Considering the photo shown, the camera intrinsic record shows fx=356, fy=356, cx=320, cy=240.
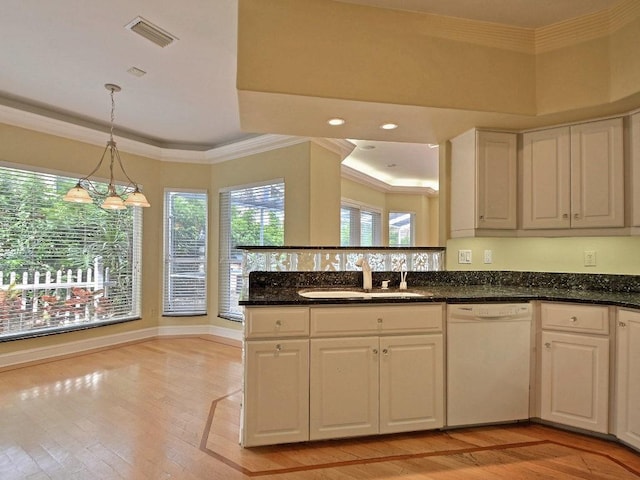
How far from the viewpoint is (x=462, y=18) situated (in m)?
2.39

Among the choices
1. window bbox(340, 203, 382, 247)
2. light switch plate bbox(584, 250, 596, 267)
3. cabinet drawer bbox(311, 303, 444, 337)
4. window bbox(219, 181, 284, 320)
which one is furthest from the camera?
window bbox(340, 203, 382, 247)

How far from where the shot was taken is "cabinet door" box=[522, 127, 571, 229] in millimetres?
2627

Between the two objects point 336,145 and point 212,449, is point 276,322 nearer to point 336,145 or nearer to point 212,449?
point 212,449

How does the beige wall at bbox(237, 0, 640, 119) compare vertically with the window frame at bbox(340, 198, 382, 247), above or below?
above

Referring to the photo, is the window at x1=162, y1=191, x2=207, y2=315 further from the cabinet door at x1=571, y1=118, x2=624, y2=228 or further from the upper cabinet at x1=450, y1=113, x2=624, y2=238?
the cabinet door at x1=571, y1=118, x2=624, y2=228

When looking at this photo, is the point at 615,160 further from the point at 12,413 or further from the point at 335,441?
the point at 12,413

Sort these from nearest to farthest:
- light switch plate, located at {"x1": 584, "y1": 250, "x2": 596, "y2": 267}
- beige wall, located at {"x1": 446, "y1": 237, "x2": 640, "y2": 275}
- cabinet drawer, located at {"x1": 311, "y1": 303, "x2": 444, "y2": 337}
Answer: cabinet drawer, located at {"x1": 311, "y1": 303, "x2": 444, "y2": 337}, beige wall, located at {"x1": 446, "y1": 237, "x2": 640, "y2": 275}, light switch plate, located at {"x1": 584, "y1": 250, "x2": 596, "y2": 267}

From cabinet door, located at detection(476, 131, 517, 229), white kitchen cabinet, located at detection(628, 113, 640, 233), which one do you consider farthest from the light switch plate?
cabinet door, located at detection(476, 131, 517, 229)

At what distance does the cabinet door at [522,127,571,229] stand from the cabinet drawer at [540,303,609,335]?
0.69 metres

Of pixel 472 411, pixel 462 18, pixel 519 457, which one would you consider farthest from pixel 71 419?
pixel 462 18

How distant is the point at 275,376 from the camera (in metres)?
2.08

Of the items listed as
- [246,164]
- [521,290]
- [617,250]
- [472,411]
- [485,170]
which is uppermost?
[246,164]

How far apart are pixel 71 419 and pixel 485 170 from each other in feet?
11.6

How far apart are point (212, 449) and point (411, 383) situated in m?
1.27
